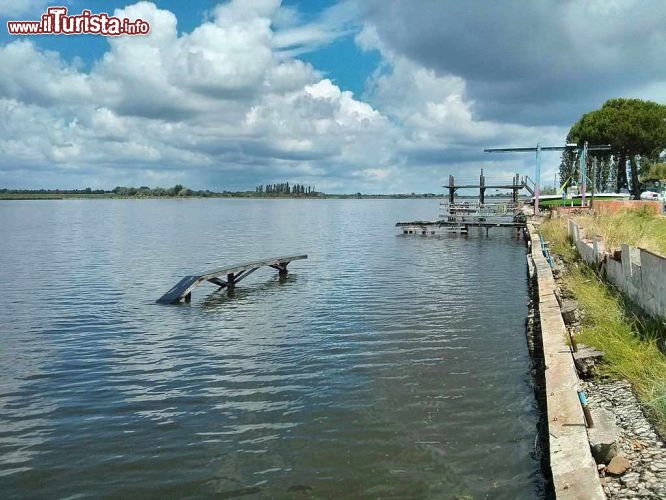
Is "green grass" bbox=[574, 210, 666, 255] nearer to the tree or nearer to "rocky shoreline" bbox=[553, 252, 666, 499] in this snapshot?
"rocky shoreline" bbox=[553, 252, 666, 499]

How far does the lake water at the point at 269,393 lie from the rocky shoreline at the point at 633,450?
1071 millimetres

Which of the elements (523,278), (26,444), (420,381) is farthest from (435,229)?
(26,444)

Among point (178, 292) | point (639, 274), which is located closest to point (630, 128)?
point (178, 292)

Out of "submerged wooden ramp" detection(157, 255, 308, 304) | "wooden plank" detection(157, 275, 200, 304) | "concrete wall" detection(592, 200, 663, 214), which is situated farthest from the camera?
"concrete wall" detection(592, 200, 663, 214)

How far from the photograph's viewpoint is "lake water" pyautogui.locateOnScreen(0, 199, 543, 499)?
6.59m

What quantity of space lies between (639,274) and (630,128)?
53782 mm

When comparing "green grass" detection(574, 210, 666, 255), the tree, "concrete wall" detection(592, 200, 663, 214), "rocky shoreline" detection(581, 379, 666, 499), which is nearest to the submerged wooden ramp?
"green grass" detection(574, 210, 666, 255)

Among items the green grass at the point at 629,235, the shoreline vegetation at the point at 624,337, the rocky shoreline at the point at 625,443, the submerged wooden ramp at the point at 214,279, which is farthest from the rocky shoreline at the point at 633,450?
the submerged wooden ramp at the point at 214,279

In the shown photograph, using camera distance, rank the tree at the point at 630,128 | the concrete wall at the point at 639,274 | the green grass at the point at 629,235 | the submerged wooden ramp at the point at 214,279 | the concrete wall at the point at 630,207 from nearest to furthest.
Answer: the concrete wall at the point at 639,274 < the green grass at the point at 629,235 < the submerged wooden ramp at the point at 214,279 < the concrete wall at the point at 630,207 < the tree at the point at 630,128

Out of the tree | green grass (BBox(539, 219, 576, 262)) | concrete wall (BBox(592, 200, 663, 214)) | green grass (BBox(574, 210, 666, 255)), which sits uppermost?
the tree

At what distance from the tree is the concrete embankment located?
181 ft

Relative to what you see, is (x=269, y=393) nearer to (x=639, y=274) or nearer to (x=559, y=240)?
(x=639, y=274)

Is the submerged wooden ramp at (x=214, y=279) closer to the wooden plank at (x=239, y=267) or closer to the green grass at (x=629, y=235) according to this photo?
the wooden plank at (x=239, y=267)

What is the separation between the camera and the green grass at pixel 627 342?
637cm
